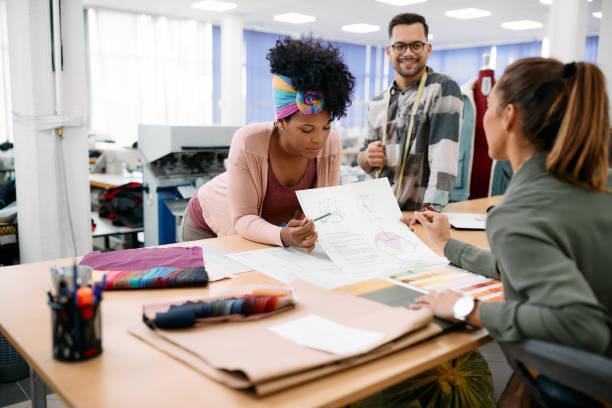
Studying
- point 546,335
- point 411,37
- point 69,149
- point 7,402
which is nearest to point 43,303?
point 546,335

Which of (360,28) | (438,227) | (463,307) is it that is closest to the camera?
(463,307)

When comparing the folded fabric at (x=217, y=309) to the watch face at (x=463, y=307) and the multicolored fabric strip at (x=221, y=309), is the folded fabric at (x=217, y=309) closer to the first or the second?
the multicolored fabric strip at (x=221, y=309)

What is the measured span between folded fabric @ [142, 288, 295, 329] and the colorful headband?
2.33 ft

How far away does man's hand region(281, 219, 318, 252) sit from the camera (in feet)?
5.05

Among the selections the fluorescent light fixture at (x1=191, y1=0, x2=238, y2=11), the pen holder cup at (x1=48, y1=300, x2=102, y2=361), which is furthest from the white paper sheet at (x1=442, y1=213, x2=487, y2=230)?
the fluorescent light fixture at (x1=191, y1=0, x2=238, y2=11)

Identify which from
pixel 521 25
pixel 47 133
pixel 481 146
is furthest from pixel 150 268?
pixel 521 25

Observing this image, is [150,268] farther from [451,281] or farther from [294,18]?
[294,18]

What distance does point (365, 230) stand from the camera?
5.25ft

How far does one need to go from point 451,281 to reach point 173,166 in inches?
97.6

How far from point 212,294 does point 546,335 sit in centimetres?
70

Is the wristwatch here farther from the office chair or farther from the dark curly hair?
the dark curly hair

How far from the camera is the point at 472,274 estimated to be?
1.39 metres

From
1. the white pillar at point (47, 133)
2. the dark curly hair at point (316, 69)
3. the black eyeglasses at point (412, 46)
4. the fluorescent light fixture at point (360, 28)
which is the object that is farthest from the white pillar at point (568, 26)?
the fluorescent light fixture at point (360, 28)

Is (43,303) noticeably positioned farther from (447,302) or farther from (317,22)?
(317,22)
